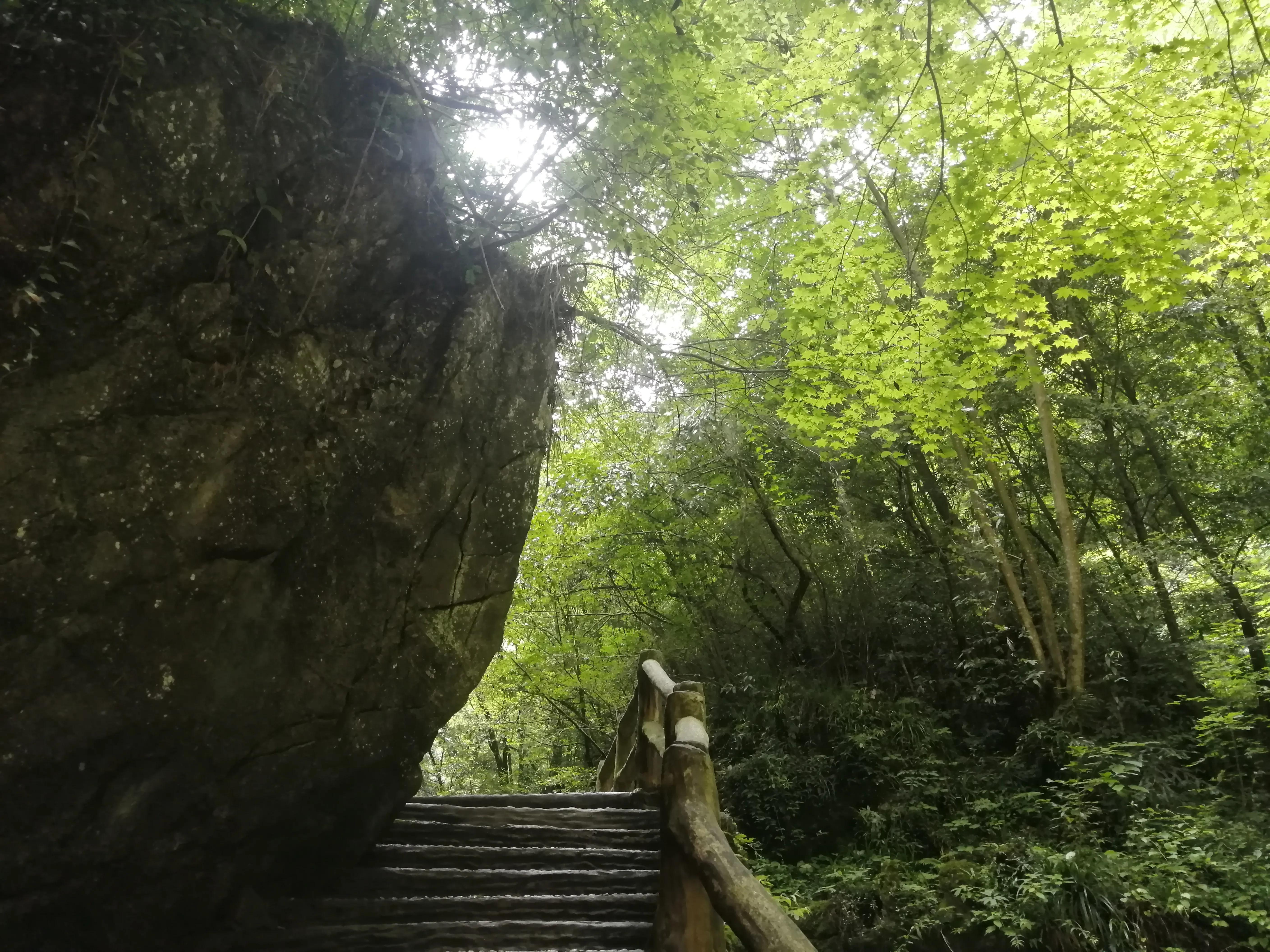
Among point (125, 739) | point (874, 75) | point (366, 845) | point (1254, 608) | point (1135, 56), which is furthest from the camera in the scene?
point (1254, 608)

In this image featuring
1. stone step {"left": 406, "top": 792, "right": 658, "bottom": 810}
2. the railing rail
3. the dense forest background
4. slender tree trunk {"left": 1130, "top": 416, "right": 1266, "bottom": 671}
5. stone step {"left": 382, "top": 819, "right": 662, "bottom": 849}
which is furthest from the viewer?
slender tree trunk {"left": 1130, "top": 416, "right": 1266, "bottom": 671}

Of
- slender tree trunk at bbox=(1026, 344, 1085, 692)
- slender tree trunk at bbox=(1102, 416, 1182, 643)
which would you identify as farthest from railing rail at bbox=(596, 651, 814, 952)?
slender tree trunk at bbox=(1102, 416, 1182, 643)

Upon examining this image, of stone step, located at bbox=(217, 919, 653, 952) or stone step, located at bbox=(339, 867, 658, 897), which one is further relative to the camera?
stone step, located at bbox=(339, 867, 658, 897)

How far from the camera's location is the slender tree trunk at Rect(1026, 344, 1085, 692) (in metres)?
7.43

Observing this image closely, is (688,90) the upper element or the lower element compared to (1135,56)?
lower

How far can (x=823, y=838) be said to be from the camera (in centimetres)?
764

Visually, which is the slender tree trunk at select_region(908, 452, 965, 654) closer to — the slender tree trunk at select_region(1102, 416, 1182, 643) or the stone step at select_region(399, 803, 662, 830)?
the slender tree trunk at select_region(1102, 416, 1182, 643)

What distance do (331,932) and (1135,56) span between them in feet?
26.0

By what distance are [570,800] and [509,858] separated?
0.82 m

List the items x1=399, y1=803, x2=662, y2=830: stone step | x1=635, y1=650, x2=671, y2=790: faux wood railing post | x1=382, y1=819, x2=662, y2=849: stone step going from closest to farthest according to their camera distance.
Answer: x1=382, y1=819, x2=662, y2=849: stone step < x1=399, y1=803, x2=662, y2=830: stone step < x1=635, y1=650, x2=671, y2=790: faux wood railing post

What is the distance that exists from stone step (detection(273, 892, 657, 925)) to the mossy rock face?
0.19m

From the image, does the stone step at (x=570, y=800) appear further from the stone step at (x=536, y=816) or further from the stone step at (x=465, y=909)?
the stone step at (x=465, y=909)

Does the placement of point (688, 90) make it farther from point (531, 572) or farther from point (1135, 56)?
point (531, 572)

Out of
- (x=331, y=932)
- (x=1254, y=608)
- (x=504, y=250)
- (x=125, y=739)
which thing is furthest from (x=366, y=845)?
(x=1254, y=608)
